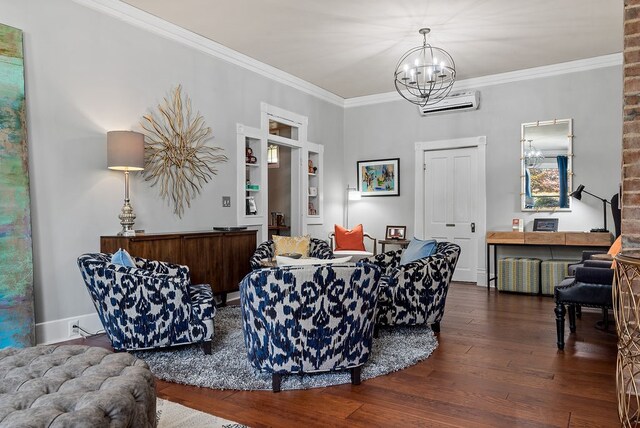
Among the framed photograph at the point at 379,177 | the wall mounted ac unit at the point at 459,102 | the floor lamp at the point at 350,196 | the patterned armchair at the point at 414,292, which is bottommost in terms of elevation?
the patterned armchair at the point at 414,292

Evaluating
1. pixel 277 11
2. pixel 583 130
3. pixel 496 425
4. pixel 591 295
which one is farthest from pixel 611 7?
pixel 496 425

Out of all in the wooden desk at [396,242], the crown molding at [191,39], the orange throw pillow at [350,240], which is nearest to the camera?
the crown molding at [191,39]

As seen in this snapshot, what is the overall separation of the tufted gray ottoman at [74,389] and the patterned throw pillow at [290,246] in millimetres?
3392

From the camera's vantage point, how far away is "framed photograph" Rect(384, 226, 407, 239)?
7324mm

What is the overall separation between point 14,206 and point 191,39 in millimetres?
2676

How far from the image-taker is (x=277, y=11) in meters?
4.47

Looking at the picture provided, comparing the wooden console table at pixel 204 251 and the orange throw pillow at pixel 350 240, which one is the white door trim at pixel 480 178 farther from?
the wooden console table at pixel 204 251

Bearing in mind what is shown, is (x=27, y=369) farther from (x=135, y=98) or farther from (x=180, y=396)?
(x=135, y=98)

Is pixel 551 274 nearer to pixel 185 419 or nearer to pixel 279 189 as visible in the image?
pixel 279 189

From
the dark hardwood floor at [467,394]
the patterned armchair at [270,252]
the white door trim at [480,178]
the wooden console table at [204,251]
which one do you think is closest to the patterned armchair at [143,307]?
the dark hardwood floor at [467,394]

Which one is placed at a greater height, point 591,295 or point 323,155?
point 323,155

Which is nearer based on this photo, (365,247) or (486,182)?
(486,182)

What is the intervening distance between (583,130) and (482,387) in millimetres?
4710

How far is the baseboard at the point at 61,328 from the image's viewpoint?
3654mm
